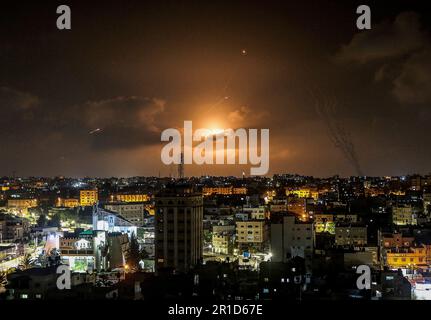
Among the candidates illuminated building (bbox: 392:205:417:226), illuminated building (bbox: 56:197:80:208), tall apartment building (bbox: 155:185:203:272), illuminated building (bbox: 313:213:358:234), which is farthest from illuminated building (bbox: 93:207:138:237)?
illuminated building (bbox: 56:197:80:208)

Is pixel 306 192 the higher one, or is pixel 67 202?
pixel 306 192

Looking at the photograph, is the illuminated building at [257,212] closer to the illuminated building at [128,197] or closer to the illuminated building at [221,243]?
the illuminated building at [221,243]

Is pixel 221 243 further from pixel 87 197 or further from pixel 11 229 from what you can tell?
pixel 87 197

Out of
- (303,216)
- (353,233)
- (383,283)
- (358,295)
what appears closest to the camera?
(358,295)

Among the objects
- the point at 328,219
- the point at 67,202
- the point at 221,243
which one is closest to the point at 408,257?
the point at 221,243

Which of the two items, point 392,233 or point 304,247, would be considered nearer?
point 304,247
